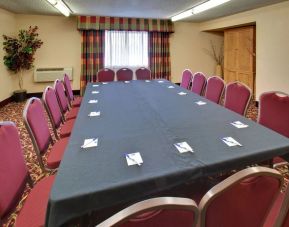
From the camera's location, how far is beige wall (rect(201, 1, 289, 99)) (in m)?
4.38

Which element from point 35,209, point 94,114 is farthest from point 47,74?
point 35,209

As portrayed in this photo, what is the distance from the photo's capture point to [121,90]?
3.34m

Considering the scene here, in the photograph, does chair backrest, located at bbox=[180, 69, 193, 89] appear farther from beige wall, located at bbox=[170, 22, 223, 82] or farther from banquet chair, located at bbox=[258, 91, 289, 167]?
beige wall, located at bbox=[170, 22, 223, 82]

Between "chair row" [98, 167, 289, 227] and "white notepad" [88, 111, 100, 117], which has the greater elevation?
"white notepad" [88, 111, 100, 117]

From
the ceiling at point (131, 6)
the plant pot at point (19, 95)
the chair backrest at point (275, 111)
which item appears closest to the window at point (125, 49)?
the ceiling at point (131, 6)

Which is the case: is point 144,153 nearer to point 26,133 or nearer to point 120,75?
point 26,133

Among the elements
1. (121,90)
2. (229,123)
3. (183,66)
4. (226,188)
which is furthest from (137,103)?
(183,66)

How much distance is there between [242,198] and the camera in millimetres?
825

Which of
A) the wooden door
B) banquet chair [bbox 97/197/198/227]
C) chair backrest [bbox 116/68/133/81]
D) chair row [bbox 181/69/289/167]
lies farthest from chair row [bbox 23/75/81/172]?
the wooden door

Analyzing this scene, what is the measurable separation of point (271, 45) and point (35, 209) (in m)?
5.25

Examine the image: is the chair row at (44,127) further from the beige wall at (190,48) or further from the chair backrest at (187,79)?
the beige wall at (190,48)

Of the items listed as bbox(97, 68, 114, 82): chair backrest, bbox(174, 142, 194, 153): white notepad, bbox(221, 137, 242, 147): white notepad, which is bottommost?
bbox(174, 142, 194, 153): white notepad

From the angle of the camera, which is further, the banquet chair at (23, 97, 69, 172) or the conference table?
the banquet chair at (23, 97, 69, 172)

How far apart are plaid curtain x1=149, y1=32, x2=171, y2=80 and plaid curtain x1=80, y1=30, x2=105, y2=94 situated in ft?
4.99
